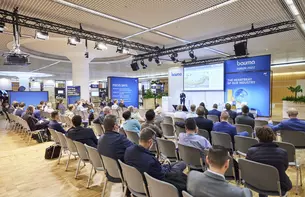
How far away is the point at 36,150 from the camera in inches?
231

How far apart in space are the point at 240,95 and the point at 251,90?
0.67 m

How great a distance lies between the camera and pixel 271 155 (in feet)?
7.57

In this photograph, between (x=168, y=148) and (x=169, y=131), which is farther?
(x=169, y=131)

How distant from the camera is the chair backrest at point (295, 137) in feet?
12.6

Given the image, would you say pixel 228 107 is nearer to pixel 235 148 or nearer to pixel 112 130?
pixel 235 148

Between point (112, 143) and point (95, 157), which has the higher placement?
point (112, 143)

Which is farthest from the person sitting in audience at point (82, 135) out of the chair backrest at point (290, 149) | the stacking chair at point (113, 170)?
the chair backrest at point (290, 149)

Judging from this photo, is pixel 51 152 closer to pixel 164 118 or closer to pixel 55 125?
pixel 55 125

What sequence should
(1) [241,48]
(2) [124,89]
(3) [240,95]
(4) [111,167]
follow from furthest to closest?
(2) [124,89], (3) [240,95], (1) [241,48], (4) [111,167]

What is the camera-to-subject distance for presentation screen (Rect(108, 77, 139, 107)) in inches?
516

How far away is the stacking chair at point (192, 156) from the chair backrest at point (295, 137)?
2.13 meters

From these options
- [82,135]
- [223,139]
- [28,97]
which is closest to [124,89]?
[28,97]

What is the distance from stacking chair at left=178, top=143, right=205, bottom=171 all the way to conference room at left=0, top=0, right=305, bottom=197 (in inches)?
0.7

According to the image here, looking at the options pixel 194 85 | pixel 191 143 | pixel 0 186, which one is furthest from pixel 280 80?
pixel 0 186
